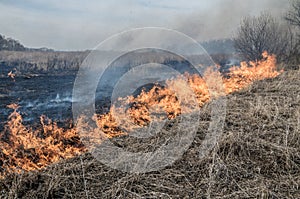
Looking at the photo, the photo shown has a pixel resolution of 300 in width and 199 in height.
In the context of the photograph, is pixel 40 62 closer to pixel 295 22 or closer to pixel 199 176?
pixel 295 22

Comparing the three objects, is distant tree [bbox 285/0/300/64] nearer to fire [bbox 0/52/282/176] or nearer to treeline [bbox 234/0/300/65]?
treeline [bbox 234/0/300/65]

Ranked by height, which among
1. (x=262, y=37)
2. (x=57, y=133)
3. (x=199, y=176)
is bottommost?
(x=57, y=133)

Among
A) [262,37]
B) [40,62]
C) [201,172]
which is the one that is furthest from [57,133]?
[40,62]

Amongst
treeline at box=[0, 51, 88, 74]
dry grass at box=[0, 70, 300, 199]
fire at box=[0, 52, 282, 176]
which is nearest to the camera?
dry grass at box=[0, 70, 300, 199]

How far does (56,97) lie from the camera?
12.9 metres

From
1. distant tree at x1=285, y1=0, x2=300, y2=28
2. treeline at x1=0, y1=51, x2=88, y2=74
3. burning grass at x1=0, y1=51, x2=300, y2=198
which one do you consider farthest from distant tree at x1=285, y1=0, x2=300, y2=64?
treeline at x1=0, y1=51, x2=88, y2=74

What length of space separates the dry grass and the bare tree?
52.3ft

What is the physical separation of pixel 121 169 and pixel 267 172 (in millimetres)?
1888

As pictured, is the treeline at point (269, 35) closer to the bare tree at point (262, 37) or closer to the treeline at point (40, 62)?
the bare tree at point (262, 37)

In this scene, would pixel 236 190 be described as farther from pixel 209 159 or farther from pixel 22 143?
pixel 22 143

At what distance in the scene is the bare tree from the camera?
1881cm

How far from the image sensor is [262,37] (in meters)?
19.1

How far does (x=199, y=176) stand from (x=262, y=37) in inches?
707

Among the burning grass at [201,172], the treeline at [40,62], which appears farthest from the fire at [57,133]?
the treeline at [40,62]
